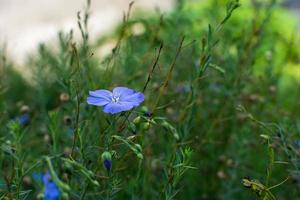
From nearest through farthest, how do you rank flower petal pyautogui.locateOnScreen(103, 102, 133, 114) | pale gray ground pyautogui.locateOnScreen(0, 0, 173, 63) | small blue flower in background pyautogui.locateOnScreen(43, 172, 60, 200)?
flower petal pyautogui.locateOnScreen(103, 102, 133, 114)
small blue flower in background pyautogui.locateOnScreen(43, 172, 60, 200)
pale gray ground pyautogui.locateOnScreen(0, 0, 173, 63)

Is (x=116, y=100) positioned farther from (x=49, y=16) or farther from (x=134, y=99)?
(x=49, y=16)

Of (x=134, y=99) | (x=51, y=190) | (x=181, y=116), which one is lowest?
(x=51, y=190)

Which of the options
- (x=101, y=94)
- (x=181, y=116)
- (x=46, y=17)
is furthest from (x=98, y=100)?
(x=46, y=17)

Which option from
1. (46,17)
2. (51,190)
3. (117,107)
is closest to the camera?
(117,107)

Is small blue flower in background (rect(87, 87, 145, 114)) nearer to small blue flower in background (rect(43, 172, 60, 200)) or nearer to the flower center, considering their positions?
the flower center

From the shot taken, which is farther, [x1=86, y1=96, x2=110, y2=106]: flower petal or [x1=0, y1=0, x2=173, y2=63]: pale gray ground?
[x1=0, y1=0, x2=173, y2=63]: pale gray ground

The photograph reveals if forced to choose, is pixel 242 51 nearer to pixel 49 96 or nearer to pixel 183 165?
pixel 183 165

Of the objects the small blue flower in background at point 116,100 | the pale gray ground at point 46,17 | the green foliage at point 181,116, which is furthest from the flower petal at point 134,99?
the pale gray ground at point 46,17

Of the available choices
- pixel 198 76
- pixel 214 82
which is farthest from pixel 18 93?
pixel 198 76

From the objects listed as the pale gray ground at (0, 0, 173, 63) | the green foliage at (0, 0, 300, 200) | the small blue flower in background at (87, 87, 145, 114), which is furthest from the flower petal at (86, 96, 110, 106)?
the pale gray ground at (0, 0, 173, 63)
